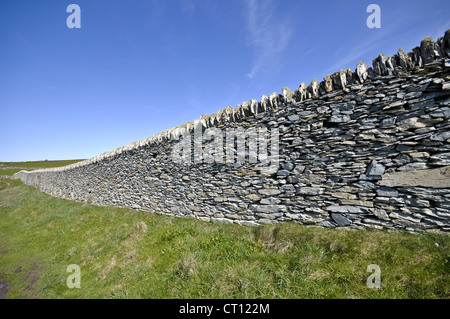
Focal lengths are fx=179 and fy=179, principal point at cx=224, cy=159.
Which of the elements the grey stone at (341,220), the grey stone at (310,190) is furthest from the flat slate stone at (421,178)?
Result: the grey stone at (310,190)

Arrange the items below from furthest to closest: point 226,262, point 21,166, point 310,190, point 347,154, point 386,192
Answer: point 21,166 < point 310,190 < point 347,154 < point 226,262 < point 386,192

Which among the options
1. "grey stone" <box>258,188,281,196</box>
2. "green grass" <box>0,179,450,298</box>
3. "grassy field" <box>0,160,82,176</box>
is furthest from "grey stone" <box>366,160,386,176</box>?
"grassy field" <box>0,160,82,176</box>

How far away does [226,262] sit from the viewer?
13.4 feet

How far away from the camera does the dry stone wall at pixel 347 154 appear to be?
360 centimetres

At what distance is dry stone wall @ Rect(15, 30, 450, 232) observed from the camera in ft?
11.8

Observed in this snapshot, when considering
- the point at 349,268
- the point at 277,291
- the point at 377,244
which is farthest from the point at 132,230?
the point at 377,244

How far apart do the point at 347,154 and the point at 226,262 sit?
3.84 meters

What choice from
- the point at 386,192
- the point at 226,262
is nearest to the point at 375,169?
the point at 386,192

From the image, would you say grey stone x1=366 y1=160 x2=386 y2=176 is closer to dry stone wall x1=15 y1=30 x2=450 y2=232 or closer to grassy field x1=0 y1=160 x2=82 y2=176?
dry stone wall x1=15 y1=30 x2=450 y2=232

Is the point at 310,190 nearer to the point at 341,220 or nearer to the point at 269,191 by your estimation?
the point at 341,220

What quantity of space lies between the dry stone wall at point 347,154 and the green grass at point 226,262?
1.61 feet

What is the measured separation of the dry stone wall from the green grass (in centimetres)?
49

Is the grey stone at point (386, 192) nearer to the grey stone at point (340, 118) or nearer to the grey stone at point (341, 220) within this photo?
the grey stone at point (341, 220)
